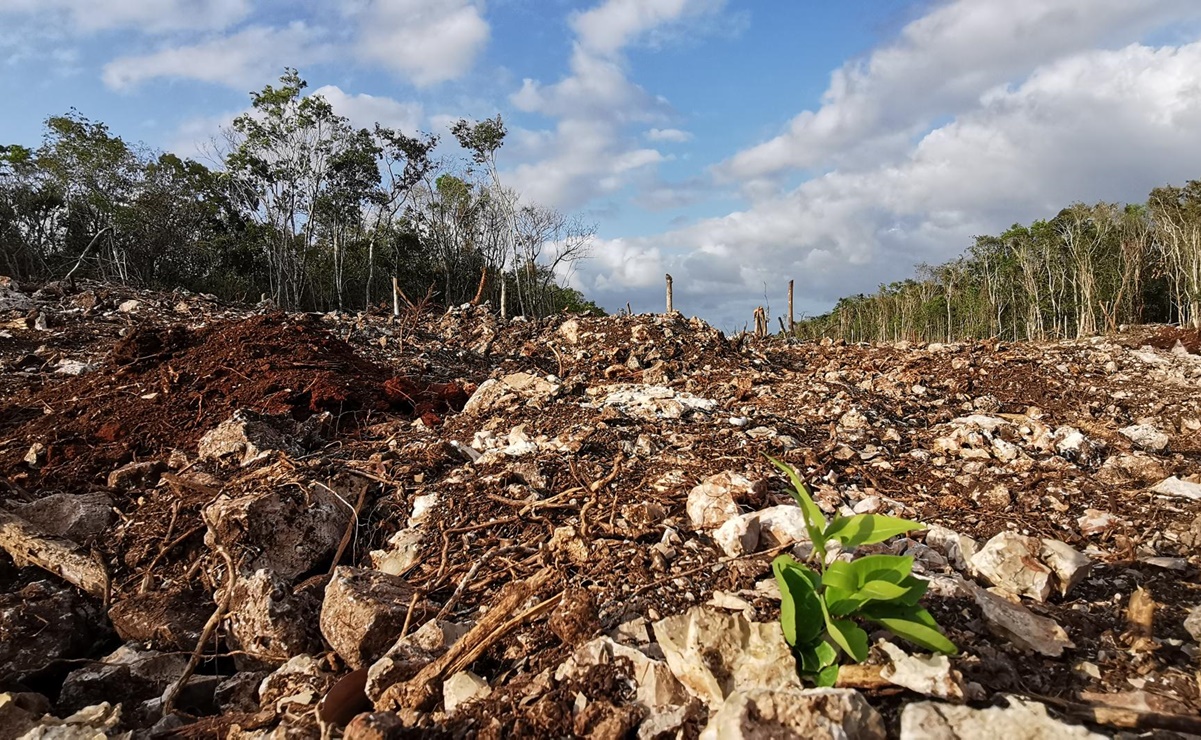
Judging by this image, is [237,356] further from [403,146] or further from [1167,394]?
[403,146]

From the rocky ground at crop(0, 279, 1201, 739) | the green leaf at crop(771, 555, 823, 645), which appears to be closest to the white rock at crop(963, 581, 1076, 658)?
the rocky ground at crop(0, 279, 1201, 739)

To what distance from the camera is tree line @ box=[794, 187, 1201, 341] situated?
25812 mm

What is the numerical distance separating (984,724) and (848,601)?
317mm

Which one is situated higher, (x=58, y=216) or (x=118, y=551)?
(x=58, y=216)

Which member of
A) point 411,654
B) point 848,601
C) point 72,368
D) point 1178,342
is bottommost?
point 411,654

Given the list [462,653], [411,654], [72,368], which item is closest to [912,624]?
[462,653]

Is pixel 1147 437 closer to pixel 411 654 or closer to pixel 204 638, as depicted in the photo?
pixel 411 654

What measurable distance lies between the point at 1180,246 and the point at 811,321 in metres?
19.8

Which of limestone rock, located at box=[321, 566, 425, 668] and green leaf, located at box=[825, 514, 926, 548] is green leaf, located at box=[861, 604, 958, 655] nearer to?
green leaf, located at box=[825, 514, 926, 548]

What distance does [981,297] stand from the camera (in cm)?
3228

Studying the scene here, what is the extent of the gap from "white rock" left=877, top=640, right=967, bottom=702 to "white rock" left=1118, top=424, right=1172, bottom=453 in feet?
9.83

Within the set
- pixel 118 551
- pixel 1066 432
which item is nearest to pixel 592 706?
pixel 118 551

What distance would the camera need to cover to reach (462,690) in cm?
164

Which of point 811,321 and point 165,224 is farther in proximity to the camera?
point 811,321
